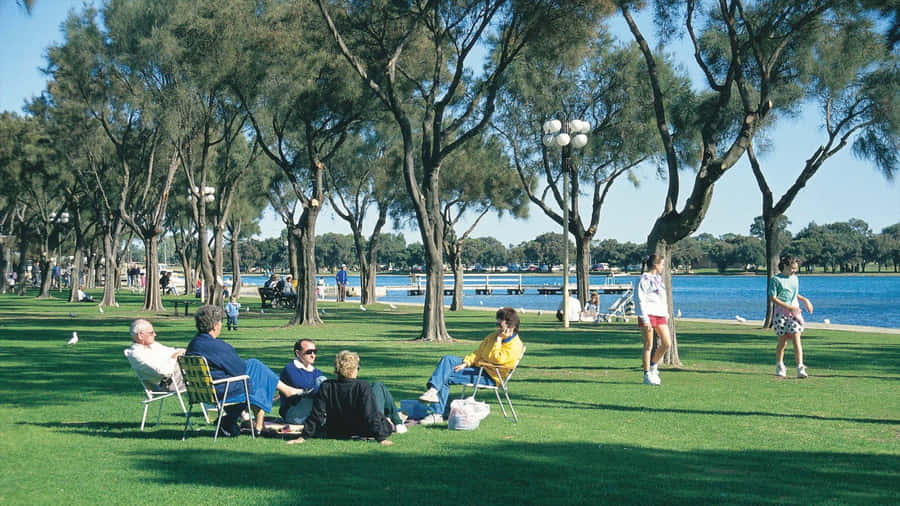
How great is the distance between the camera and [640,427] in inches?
299

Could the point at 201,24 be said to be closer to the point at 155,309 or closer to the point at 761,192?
the point at 155,309

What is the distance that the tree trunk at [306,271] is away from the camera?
22.2 metres

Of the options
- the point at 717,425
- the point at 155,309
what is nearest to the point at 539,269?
the point at 155,309

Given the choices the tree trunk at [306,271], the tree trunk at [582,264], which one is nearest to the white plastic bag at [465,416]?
the tree trunk at [306,271]

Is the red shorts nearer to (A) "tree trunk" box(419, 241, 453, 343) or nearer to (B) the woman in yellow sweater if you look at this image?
(B) the woman in yellow sweater

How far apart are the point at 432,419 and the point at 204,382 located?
2073 mm

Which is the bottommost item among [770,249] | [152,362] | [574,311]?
[574,311]

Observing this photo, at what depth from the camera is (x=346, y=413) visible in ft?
22.7

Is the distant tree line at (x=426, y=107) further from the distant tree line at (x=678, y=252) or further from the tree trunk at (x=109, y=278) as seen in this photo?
the distant tree line at (x=678, y=252)

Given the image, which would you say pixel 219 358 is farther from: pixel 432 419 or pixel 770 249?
pixel 770 249

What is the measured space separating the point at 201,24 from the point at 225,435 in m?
17.2

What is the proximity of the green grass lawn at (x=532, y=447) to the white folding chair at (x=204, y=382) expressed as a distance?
330 mm

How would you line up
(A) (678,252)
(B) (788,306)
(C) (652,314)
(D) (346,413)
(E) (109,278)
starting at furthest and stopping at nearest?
1. (A) (678,252)
2. (E) (109,278)
3. (B) (788,306)
4. (C) (652,314)
5. (D) (346,413)

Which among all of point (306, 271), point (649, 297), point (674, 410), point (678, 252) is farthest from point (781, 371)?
point (678, 252)
